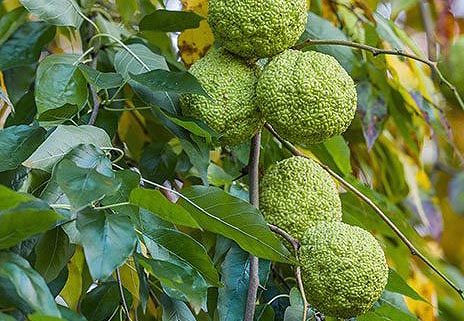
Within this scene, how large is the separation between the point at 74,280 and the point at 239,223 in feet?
0.83

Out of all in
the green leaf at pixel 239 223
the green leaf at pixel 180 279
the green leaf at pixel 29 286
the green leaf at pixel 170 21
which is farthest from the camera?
the green leaf at pixel 170 21

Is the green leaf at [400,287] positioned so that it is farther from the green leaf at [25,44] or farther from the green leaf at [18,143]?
the green leaf at [25,44]

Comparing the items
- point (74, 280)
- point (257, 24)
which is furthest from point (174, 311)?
point (257, 24)

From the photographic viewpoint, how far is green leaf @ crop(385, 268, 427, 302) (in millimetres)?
913

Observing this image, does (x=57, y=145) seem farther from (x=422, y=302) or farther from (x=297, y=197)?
(x=422, y=302)

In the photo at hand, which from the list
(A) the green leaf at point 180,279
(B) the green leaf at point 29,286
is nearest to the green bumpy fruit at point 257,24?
(A) the green leaf at point 180,279

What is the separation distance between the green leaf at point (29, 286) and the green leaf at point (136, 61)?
1.18 ft

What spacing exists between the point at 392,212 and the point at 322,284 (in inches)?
14.5

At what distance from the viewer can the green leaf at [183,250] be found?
29.7 inches

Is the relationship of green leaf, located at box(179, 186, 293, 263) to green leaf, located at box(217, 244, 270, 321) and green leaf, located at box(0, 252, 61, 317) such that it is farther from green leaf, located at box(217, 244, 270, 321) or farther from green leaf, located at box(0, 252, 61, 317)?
green leaf, located at box(0, 252, 61, 317)

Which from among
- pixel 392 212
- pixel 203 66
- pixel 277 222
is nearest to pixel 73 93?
pixel 203 66

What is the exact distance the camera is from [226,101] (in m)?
0.86

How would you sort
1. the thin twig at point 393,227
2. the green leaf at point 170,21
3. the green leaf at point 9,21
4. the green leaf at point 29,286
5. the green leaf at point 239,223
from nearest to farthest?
the green leaf at point 29,286 → the green leaf at point 239,223 → the thin twig at point 393,227 → the green leaf at point 170,21 → the green leaf at point 9,21

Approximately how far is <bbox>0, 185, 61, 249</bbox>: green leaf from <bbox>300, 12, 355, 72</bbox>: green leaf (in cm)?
57
